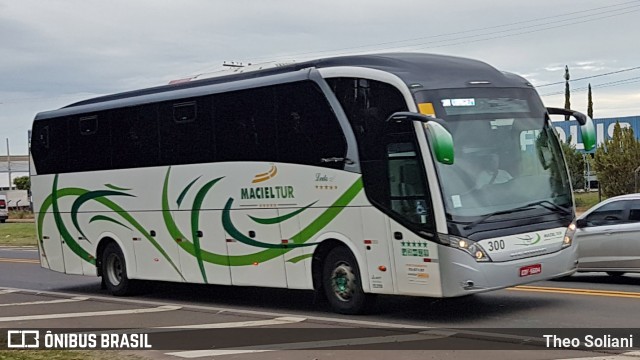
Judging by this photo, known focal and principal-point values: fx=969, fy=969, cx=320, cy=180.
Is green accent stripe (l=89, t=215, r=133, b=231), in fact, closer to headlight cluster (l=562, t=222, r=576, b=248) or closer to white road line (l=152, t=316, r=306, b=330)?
white road line (l=152, t=316, r=306, b=330)

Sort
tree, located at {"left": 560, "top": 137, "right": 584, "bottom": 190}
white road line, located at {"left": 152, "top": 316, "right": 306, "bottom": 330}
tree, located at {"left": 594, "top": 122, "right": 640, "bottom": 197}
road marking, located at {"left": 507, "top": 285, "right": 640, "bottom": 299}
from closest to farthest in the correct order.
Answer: white road line, located at {"left": 152, "top": 316, "right": 306, "bottom": 330}
road marking, located at {"left": 507, "top": 285, "right": 640, "bottom": 299}
tree, located at {"left": 594, "top": 122, "right": 640, "bottom": 197}
tree, located at {"left": 560, "top": 137, "right": 584, "bottom": 190}

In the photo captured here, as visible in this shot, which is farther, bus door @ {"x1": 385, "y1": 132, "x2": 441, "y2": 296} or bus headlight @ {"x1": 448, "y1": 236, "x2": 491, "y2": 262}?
bus door @ {"x1": 385, "y1": 132, "x2": 441, "y2": 296}

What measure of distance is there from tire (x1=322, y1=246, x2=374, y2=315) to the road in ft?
0.73

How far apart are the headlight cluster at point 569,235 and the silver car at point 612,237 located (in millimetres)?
2368

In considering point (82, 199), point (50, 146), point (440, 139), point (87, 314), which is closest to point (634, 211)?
point (440, 139)

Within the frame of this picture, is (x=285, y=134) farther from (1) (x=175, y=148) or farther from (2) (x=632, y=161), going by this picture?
(2) (x=632, y=161)

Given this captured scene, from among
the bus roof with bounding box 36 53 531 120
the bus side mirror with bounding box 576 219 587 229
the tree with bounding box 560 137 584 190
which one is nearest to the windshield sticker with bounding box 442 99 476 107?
the bus roof with bounding box 36 53 531 120

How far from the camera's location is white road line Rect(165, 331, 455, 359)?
1033 centimetres

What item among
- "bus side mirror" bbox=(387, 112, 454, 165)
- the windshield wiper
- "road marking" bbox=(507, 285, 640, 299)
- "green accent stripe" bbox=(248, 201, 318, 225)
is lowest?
"road marking" bbox=(507, 285, 640, 299)

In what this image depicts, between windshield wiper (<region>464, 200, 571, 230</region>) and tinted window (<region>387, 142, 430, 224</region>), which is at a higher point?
tinted window (<region>387, 142, 430, 224</region>)

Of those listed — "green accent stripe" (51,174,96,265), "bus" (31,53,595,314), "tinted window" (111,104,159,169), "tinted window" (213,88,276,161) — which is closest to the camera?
"bus" (31,53,595,314)

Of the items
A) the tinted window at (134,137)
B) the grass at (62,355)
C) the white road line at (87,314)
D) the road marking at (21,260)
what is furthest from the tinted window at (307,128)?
the road marking at (21,260)

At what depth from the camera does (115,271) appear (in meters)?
18.1

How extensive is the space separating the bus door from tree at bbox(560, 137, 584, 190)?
44.5 metres
